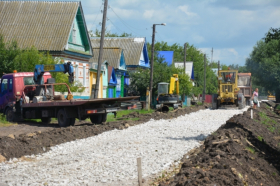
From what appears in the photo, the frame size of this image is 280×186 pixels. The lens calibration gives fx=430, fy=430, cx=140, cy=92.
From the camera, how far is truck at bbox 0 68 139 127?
1855 centimetres

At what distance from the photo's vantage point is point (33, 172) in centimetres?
908

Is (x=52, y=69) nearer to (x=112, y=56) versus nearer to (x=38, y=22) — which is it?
(x=38, y=22)

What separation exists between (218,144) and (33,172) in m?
4.77

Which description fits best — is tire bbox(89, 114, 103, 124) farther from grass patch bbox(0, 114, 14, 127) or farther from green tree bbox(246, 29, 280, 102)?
green tree bbox(246, 29, 280, 102)

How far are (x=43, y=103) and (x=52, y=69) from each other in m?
1.96

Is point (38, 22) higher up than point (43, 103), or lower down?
higher up

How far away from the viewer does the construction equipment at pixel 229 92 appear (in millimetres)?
36688

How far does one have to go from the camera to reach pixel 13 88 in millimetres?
20391

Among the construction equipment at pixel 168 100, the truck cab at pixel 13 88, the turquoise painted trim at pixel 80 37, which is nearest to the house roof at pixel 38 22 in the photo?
the turquoise painted trim at pixel 80 37

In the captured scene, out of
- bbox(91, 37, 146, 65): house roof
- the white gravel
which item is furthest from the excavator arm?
bbox(91, 37, 146, 65): house roof

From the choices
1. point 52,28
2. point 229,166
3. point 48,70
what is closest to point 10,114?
point 48,70

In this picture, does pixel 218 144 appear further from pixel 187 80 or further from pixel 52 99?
pixel 187 80

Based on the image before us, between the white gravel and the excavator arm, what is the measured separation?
530 centimetres

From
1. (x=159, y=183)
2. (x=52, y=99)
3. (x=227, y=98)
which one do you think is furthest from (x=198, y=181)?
(x=227, y=98)
